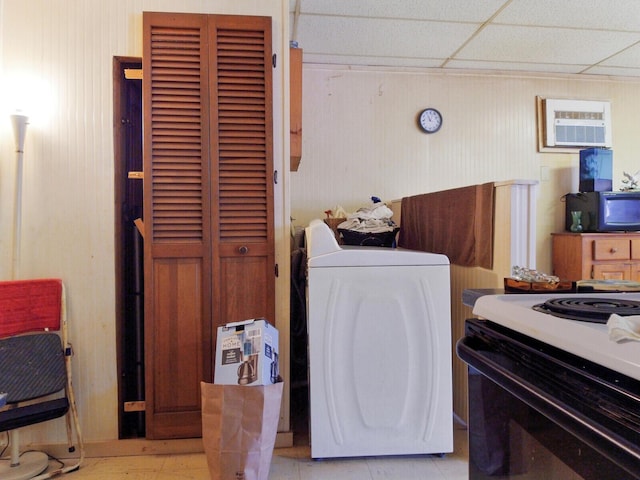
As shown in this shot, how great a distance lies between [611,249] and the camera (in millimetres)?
2939

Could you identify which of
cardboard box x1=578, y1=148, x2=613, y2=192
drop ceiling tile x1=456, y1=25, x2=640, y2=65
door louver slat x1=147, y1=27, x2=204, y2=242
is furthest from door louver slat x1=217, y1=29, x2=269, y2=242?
cardboard box x1=578, y1=148, x2=613, y2=192

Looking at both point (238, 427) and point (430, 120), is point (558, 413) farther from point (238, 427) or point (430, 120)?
point (430, 120)

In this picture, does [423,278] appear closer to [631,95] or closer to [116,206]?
[116,206]

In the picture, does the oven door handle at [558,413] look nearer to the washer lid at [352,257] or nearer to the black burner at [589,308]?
the black burner at [589,308]

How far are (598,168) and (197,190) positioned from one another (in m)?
3.15

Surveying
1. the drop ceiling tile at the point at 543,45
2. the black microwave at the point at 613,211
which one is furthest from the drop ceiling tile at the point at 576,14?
the black microwave at the point at 613,211

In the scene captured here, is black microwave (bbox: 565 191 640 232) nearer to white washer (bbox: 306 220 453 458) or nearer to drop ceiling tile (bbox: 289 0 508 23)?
drop ceiling tile (bbox: 289 0 508 23)

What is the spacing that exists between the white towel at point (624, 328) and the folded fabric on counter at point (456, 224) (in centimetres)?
127

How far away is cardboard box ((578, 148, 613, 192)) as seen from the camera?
3.16 metres

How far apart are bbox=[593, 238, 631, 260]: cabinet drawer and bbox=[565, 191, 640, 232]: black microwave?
0.29ft

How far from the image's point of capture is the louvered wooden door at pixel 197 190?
6.10 feet

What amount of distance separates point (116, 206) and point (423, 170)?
2.34m

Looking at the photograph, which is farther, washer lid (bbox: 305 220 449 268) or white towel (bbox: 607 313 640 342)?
washer lid (bbox: 305 220 449 268)

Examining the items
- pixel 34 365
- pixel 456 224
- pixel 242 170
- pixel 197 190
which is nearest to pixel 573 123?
pixel 456 224
